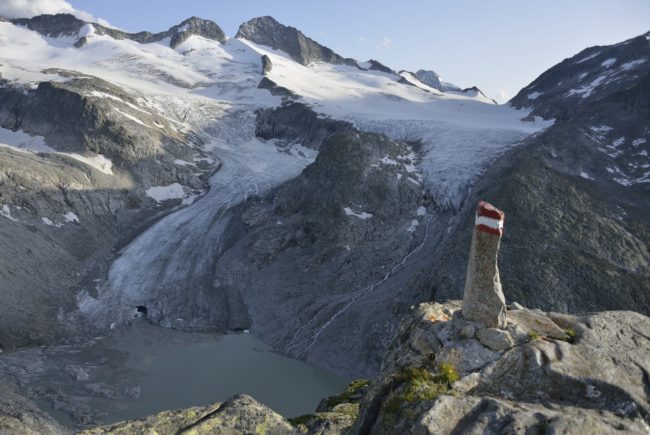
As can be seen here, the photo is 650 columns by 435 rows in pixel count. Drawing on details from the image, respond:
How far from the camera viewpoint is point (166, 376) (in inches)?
1639

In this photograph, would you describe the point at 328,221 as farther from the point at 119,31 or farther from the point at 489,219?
the point at 119,31

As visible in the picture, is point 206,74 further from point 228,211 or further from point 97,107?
point 228,211

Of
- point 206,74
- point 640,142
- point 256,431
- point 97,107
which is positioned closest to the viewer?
point 256,431

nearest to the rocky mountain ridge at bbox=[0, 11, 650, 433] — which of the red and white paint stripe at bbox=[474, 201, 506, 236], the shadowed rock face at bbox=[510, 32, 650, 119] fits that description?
the shadowed rock face at bbox=[510, 32, 650, 119]

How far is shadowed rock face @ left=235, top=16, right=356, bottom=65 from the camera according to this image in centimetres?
16775

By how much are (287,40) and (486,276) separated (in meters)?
173

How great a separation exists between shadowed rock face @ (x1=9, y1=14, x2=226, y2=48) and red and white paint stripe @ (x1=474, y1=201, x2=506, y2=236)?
160 metres

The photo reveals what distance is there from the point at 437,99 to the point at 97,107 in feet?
253

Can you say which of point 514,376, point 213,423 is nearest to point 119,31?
point 213,423

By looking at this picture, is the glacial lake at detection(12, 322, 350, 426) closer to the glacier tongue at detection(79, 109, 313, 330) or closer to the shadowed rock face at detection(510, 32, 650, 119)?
the glacier tongue at detection(79, 109, 313, 330)

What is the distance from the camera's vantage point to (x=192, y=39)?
540 feet

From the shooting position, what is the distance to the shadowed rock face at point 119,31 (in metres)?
154

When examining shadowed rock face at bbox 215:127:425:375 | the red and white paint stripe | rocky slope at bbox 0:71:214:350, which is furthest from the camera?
rocky slope at bbox 0:71:214:350

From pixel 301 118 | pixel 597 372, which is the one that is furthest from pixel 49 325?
pixel 301 118
